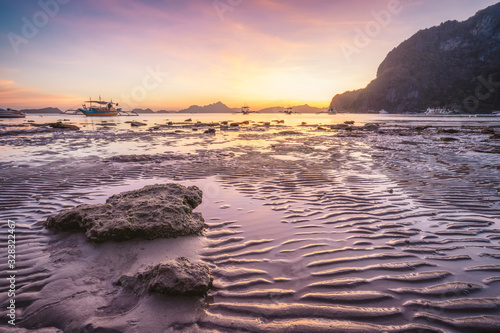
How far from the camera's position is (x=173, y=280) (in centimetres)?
280


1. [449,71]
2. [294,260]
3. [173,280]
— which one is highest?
[449,71]

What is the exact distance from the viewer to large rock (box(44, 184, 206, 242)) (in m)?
4.15

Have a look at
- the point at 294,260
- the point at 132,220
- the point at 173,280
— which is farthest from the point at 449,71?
the point at 173,280

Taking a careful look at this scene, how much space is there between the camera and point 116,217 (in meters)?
4.48

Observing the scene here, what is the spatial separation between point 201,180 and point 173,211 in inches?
149

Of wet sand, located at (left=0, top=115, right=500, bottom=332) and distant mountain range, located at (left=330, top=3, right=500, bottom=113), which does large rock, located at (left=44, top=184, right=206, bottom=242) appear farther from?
distant mountain range, located at (left=330, top=3, right=500, bottom=113)

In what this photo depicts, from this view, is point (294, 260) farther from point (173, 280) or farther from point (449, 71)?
point (449, 71)

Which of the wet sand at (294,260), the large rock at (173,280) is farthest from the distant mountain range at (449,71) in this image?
the large rock at (173,280)

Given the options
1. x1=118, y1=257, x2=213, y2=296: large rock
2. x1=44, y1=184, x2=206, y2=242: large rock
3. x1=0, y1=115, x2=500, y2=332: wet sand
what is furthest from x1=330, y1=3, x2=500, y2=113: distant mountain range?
x1=118, y1=257, x2=213, y2=296: large rock

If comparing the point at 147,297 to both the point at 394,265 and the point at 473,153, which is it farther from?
the point at 473,153

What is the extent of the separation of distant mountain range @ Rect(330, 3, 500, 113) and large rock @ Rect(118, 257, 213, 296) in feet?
575

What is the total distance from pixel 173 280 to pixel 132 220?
2.06 meters

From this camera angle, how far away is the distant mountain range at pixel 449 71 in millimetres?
138250

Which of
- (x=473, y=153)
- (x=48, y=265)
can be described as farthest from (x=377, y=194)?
(x=473, y=153)
